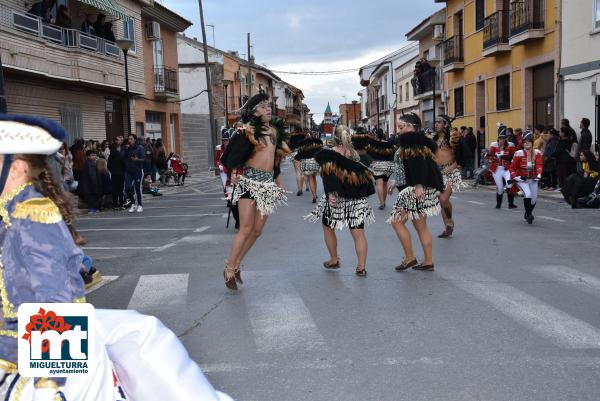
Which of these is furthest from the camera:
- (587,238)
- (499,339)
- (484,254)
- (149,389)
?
(587,238)

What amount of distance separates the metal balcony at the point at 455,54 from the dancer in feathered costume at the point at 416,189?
2617cm

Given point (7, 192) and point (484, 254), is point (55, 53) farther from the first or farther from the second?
point (7, 192)

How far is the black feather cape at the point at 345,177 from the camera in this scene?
24.4ft

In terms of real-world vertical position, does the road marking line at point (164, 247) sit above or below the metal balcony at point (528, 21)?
below

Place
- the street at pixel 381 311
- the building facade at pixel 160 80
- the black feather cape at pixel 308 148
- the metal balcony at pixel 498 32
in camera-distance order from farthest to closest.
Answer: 1. the building facade at pixel 160 80
2. the metal balcony at pixel 498 32
3. the black feather cape at pixel 308 148
4. the street at pixel 381 311

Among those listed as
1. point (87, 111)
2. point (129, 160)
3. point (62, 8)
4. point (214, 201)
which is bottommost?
point (214, 201)

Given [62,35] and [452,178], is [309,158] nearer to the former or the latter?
[452,178]

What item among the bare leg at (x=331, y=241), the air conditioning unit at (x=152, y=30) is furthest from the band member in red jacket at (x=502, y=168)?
the air conditioning unit at (x=152, y=30)

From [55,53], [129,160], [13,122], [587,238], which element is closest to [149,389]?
[13,122]

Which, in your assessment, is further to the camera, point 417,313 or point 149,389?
point 417,313

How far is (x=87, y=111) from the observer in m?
24.2

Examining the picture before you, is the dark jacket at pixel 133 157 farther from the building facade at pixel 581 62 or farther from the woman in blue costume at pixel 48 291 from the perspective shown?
the woman in blue costume at pixel 48 291

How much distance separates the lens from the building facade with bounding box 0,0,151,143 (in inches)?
726

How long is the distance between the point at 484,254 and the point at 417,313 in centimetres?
317
